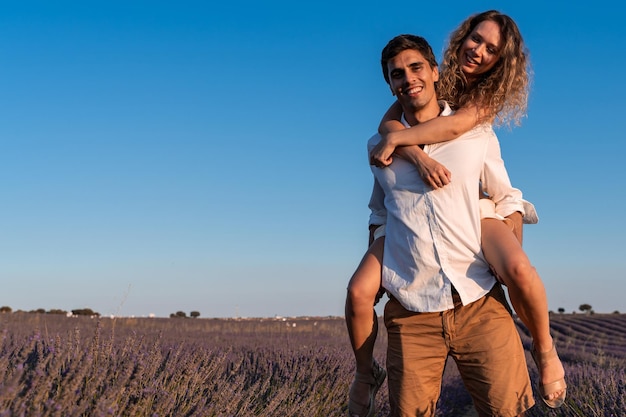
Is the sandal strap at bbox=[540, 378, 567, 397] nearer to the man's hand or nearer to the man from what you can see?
the man

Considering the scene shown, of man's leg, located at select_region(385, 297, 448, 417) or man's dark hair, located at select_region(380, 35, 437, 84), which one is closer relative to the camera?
→ man's leg, located at select_region(385, 297, 448, 417)

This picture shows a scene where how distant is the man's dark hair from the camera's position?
2.82m

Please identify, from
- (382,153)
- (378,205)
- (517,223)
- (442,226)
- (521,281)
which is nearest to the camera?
(521,281)

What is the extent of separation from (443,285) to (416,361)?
325 millimetres

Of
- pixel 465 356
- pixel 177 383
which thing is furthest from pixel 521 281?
pixel 177 383

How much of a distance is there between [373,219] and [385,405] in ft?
10.4

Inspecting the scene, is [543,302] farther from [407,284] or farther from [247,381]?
[247,381]

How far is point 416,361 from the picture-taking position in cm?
270

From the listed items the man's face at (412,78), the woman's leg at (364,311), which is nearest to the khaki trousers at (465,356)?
the woman's leg at (364,311)

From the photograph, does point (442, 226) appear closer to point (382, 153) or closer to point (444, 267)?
point (444, 267)

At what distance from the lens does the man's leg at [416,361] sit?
2.70 m

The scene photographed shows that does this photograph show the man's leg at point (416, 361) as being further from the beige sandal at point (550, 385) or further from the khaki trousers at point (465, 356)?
the beige sandal at point (550, 385)

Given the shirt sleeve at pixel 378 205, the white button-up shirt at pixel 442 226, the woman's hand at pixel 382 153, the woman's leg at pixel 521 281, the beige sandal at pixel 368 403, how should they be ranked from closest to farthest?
the woman's leg at pixel 521 281 < the white button-up shirt at pixel 442 226 < the woman's hand at pixel 382 153 < the beige sandal at pixel 368 403 < the shirt sleeve at pixel 378 205

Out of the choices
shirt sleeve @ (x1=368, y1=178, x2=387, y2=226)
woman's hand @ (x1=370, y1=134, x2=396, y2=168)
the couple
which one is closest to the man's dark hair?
the couple
